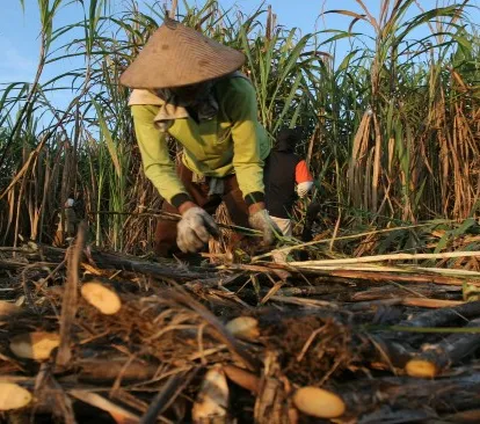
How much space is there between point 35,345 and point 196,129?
1.50m

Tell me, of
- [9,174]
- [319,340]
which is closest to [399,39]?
[9,174]

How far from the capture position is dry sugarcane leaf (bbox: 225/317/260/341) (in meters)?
0.94

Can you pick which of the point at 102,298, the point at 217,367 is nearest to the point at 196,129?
the point at 102,298

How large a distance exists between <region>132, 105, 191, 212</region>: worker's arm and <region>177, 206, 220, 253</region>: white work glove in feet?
0.93

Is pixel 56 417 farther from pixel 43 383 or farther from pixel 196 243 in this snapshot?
pixel 196 243

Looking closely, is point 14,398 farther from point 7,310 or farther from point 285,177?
point 285,177

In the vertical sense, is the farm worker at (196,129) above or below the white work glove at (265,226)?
above

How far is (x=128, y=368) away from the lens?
0.93 metres

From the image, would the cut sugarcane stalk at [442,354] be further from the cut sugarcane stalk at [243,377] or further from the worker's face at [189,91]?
the worker's face at [189,91]

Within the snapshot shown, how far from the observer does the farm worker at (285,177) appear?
3498 mm

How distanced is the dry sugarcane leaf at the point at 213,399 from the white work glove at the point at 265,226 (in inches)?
47.1

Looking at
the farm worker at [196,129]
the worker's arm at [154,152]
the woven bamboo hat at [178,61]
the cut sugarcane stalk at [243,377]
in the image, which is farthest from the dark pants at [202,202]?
the cut sugarcane stalk at [243,377]

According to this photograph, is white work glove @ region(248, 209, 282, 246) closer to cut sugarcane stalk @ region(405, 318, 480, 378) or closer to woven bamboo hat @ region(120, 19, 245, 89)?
woven bamboo hat @ region(120, 19, 245, 89)

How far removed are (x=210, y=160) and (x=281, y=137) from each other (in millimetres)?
967
